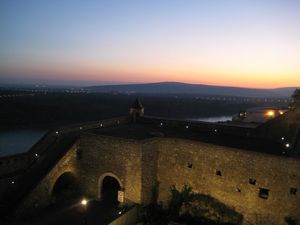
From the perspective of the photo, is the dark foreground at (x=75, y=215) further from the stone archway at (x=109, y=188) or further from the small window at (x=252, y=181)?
the small window at (x=252, y=181)

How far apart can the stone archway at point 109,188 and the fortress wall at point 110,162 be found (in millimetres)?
150

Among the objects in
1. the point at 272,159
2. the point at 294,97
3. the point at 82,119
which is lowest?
the point at 82,119

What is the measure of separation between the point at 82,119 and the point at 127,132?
6337cm

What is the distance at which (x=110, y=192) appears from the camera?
19781mm

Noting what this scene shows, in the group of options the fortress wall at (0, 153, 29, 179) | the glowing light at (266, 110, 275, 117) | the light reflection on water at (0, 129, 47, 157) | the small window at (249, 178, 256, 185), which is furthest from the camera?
the light reflection on water at (0, 129, 47, 157)

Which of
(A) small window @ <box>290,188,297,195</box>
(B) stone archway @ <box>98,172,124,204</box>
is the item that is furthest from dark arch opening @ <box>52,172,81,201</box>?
(A) small window @ <box>290,188,297,195</box>

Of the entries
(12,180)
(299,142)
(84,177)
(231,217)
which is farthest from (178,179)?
(12,180)

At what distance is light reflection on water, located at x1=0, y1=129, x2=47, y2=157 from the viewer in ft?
139

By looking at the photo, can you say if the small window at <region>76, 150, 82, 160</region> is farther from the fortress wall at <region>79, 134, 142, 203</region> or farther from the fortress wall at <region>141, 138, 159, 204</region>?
the fortress wall at <region>141, 138, 159, 204</region>

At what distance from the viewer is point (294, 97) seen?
20.4 metres

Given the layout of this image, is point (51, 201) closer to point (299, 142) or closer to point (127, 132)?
point (127, 132)

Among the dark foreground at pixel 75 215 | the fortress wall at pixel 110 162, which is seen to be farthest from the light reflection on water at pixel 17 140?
the dark foreground at pixel 75 215

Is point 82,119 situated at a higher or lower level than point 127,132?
lower

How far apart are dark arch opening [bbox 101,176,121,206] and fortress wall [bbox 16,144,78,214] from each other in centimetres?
236
